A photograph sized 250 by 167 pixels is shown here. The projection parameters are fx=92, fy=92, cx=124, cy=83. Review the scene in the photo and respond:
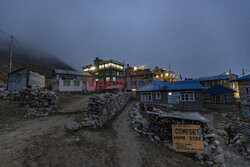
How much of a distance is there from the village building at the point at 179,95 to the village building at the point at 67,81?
69.2 feet

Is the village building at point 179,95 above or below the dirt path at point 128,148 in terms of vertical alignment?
above


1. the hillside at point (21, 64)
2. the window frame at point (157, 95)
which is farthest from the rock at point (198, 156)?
the hillside at point (21, 64)

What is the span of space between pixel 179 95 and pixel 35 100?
914 inches

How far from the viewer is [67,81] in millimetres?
27641

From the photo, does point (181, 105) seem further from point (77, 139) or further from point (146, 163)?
point (77, 139)

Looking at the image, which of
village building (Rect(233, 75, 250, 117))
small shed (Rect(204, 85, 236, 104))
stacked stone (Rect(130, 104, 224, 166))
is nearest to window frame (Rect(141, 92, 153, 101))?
stacked stone (Rect(130, 104, 224, 166))

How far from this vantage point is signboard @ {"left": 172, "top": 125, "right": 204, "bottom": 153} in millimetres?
6684

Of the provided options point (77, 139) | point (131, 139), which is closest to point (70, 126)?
point (77, 139)

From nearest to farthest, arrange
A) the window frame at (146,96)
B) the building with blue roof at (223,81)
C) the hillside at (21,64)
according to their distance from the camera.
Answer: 1. the window frame at (146,96)
2. the building with blue roof at (223,81)
3. the hillside at (21,64)

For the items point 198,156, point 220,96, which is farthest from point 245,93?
point 198,156

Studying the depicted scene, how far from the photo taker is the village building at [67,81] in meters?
26.5

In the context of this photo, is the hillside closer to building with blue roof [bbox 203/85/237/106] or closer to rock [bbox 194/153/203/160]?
rock [bbox 194/153/203/160]

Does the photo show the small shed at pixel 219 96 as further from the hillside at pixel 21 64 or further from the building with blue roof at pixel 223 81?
the hillside at pixel 21 64

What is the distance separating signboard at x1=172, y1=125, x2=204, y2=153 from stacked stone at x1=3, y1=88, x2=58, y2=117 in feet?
44.7
